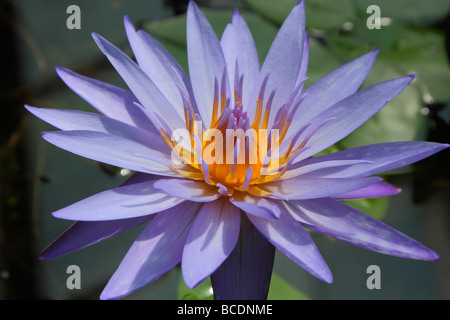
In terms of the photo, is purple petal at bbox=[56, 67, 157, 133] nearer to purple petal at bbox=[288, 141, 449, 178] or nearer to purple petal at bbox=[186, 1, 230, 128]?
purple petal at bbox=[186, 1, 230, 128]

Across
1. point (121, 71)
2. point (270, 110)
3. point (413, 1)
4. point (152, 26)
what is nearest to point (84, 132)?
point (121, 71)

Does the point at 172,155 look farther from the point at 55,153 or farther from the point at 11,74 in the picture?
the point at 11,74

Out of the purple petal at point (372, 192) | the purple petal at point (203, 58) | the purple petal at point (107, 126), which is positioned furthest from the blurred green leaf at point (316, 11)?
the purple petal at point (107, 126)

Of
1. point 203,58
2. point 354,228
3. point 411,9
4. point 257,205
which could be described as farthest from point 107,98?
point 411,9

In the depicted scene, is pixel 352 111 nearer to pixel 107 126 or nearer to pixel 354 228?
pixel 354 228

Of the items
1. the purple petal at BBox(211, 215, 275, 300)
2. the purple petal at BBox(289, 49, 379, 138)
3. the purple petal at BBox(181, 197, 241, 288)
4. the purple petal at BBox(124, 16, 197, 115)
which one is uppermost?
the purple petal at BBox(124, 16, 197, 115)

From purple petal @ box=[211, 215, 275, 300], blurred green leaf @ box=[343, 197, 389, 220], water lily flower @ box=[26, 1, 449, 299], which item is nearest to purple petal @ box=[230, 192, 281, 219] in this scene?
water lily flower @ box=[26, 1, 449, 299]

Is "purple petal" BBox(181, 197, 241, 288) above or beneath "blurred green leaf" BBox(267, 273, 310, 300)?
above
